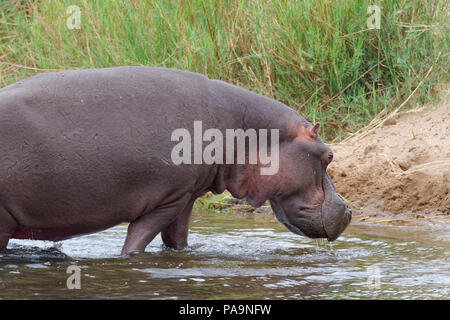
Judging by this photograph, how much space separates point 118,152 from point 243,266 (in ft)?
2.86

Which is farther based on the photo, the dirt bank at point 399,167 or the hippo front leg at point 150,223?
the dirt bank at point 399,167

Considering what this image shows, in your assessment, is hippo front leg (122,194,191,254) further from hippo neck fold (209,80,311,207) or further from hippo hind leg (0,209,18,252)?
hippo hind leg (0,209,18,252)

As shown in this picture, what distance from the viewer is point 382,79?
7.54 meters

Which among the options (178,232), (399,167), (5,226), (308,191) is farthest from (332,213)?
(399,167)

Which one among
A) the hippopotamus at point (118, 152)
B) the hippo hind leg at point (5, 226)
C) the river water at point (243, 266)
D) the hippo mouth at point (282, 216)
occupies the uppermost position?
the hippopotamus at point (118, 152)

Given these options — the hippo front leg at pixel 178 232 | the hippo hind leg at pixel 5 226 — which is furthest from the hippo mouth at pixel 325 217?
the hippo hind leg at pixel 5 226

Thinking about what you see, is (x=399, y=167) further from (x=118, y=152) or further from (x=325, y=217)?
(x=118, y=152)

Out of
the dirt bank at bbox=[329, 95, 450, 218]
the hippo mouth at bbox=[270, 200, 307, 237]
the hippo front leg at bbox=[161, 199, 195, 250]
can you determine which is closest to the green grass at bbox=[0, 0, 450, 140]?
the dirt bank at bbox=[329, 95, 450, 218]

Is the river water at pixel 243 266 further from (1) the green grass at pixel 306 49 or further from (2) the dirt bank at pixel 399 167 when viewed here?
(1) the green grass at pixel 306 49

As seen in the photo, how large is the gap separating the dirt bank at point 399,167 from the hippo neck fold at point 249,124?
5.93 ft

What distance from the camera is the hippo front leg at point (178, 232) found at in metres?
4.90

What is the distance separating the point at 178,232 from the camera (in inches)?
194

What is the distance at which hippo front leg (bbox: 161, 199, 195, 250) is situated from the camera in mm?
4898
